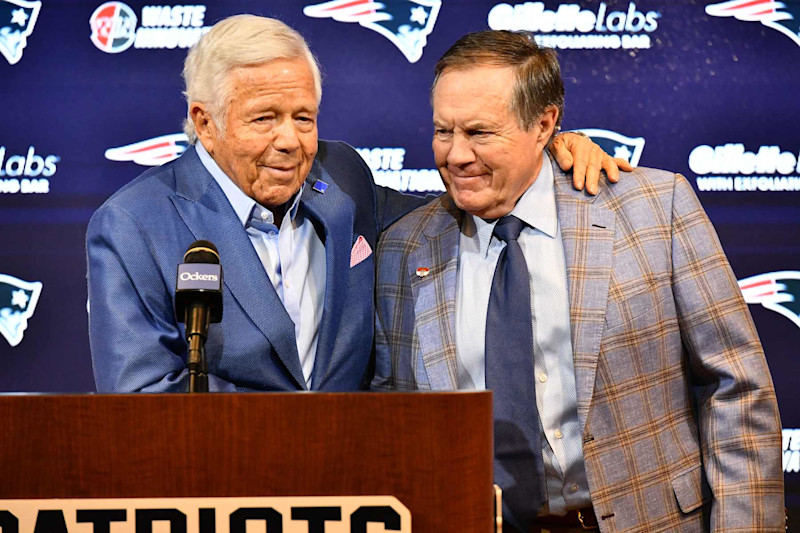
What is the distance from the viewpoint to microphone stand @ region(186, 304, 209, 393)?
160 centimetres

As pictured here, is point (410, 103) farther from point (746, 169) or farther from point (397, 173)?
point (746, 169)

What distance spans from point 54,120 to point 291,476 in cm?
245

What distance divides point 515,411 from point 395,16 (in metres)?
1.80

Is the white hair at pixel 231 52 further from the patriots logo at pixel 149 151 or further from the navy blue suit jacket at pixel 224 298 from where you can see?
the patriots logo at pixel 149 151

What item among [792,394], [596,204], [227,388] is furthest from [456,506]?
[792,394]

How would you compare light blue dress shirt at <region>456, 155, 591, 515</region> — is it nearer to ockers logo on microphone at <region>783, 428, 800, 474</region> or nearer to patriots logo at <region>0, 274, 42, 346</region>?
ockers logo on microphone at <region>783, 428, 800, 474</region>

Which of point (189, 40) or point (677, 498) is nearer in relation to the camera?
point (677, 498)

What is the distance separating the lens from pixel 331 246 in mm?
2346

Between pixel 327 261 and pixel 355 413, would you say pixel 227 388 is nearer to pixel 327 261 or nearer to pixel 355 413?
pixel 327 261

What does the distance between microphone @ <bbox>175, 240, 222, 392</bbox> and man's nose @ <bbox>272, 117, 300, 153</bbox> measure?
23.7 inches

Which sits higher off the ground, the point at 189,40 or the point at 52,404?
the point at 189,40

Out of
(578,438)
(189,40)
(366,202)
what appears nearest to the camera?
(578,438)

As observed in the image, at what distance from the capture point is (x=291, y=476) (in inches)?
56.4

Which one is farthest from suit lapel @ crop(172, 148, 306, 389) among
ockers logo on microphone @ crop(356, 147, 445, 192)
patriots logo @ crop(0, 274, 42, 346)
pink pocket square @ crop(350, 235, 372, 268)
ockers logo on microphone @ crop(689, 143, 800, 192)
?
ockers logo on microphone @ crop(689, 143, 800, 192)
